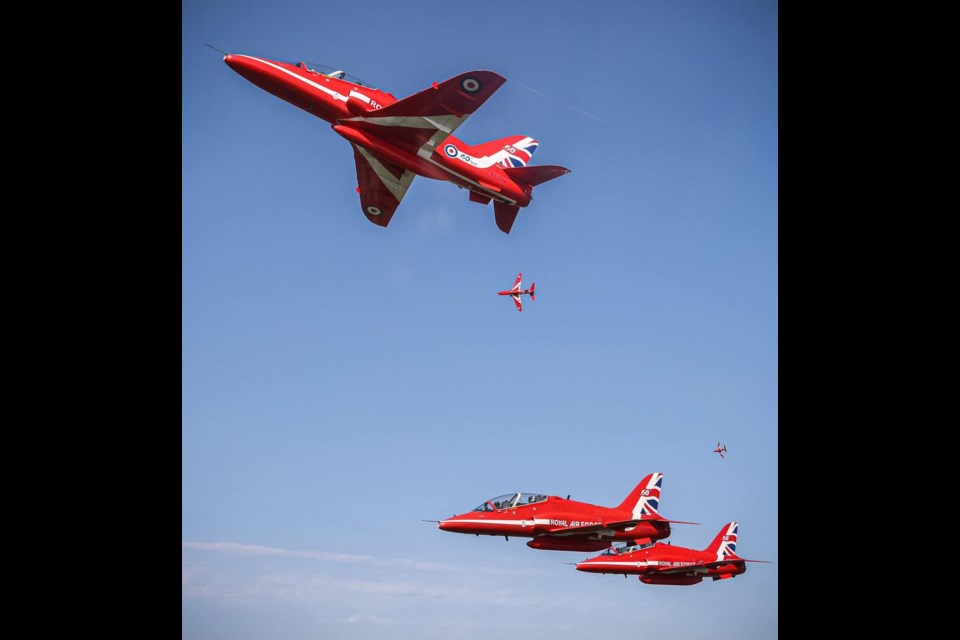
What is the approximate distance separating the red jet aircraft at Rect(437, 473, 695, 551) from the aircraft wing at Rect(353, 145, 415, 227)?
10.9 metres

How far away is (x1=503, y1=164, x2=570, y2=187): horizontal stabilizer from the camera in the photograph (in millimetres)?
29562

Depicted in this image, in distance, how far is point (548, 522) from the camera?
3275cm

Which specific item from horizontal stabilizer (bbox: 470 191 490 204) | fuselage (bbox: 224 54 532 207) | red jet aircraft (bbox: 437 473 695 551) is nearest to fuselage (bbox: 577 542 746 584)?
red jet aircraft (bbox: 437 473 695 551)

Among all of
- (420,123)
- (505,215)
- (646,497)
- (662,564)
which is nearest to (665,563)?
(662,564)

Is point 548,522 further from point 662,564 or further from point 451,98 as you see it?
point 451,98

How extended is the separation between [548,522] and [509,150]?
13241mm

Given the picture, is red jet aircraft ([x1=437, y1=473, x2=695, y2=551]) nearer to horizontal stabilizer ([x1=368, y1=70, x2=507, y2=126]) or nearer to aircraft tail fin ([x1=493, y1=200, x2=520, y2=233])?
aircraft tail fin ([x1=493, y1=200, x2=520, y2=233])

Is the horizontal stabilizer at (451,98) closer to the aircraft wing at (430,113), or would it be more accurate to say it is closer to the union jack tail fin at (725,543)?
the aircraft wing at (430,113)

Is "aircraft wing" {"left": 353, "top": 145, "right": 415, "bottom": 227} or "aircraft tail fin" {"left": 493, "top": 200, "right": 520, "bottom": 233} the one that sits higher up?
"aircraft wing" {"left": 353, "top": 145, "right": 415, "bottom": 227}
